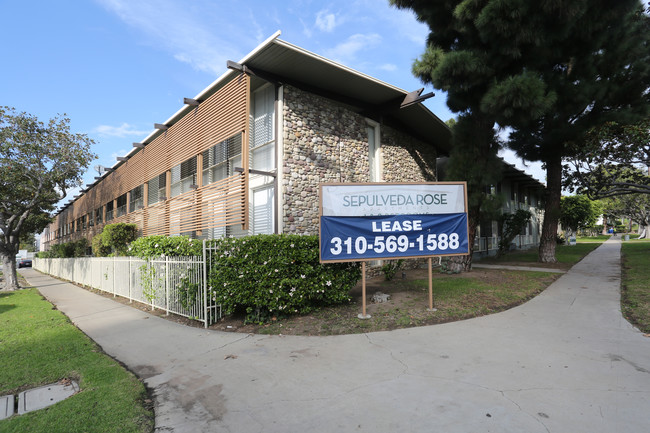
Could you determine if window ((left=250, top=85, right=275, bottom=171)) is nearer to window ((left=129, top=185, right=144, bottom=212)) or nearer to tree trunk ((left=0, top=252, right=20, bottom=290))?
window ((left=129, top=185, right=144, bottom=212))

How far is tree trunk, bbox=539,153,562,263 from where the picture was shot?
15.2m

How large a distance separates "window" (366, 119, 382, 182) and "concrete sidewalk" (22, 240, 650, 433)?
7.44 m

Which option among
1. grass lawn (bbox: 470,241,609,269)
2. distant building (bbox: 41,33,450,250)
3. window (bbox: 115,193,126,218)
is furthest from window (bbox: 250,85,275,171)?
window (bbox: 115,193,126,218)

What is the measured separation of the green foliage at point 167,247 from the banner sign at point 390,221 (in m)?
2.83

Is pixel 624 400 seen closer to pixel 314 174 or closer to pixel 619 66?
pixel 314 174

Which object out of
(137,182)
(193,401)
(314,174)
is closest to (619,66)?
(314,174)

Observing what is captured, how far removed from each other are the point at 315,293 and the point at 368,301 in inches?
66.2

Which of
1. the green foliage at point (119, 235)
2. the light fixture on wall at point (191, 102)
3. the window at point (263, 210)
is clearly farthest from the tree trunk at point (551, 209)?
the green foliage at point (119, 235)

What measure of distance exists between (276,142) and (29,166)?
12.2 m

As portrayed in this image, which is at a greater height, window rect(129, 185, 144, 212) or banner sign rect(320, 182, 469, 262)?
window rect(129, 185, 144, 212)

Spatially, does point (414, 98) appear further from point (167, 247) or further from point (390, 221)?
point (167, 247)

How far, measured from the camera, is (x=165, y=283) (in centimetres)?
816

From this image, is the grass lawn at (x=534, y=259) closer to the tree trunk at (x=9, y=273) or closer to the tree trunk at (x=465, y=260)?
the tree trunk at (x=465, y=260)

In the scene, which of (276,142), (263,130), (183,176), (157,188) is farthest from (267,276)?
(157,188)
